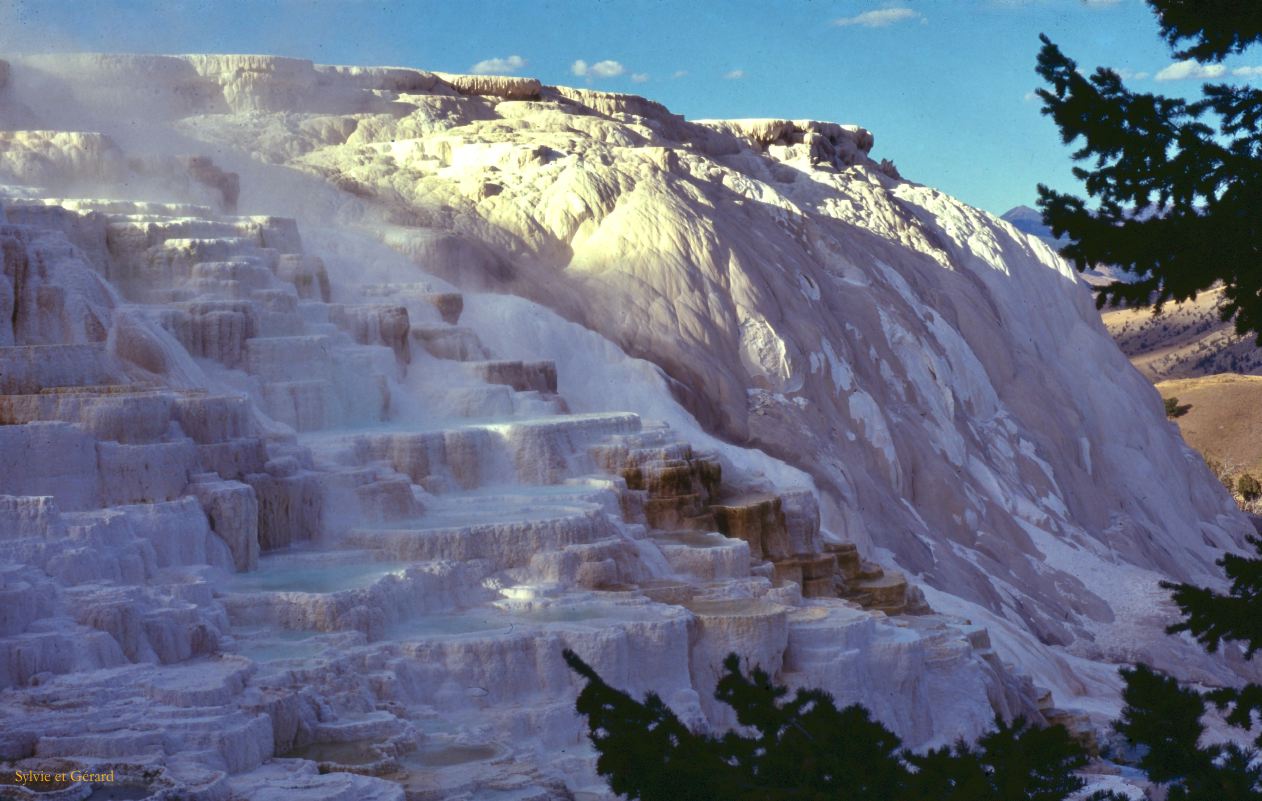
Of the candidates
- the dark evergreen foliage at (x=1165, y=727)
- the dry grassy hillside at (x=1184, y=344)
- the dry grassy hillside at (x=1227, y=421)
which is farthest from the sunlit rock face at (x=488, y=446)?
the dry grassy hillside at (x=1184, y=344)

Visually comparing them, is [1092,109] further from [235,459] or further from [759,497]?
[759,497]

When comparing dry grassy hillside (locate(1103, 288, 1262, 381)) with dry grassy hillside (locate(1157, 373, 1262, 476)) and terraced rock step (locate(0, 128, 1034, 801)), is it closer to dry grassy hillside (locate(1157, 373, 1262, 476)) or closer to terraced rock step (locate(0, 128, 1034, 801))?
dry grassy hillside (locate(1157, 373, 1262, 476))

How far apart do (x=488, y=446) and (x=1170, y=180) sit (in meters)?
10.1

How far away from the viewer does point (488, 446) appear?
1488cm


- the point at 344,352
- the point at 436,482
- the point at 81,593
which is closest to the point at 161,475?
the point at 81,593

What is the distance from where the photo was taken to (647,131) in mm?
27969

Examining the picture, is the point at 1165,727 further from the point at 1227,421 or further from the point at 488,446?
the point at 1227,421

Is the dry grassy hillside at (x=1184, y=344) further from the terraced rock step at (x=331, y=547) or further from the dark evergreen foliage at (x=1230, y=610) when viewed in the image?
the dark evergreen foliage at (x=1230, y=610)

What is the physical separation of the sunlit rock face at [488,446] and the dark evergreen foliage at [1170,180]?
482 centimetres

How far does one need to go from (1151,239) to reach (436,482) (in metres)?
9.79

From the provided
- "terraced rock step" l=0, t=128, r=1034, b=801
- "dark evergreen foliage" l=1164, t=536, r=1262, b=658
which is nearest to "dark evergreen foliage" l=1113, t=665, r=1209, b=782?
"dark evergreen foliage" l=1164, t=536, r=1262, b=658

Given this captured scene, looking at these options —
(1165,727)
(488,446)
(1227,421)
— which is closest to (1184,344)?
(1227,421)

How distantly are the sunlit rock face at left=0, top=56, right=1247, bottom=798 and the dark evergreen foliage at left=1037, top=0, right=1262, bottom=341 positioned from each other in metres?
4.82

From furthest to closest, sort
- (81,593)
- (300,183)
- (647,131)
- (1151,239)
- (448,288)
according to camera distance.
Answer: (647,131) → (300,183) → (448,288) → (81,593) → (1151,239)
